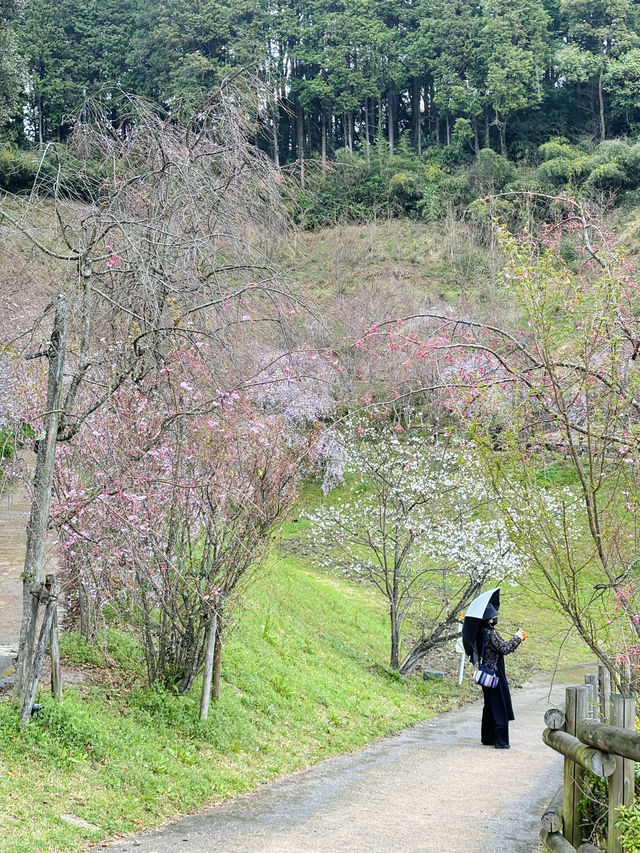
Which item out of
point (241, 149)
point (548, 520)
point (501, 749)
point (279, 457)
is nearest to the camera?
point (548, 520)

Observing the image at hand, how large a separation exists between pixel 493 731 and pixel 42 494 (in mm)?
6076

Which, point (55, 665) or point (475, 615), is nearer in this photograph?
point (55, 665)

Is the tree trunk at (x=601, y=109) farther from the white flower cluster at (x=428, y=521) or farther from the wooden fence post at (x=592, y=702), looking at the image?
the wooden fence post at (x=592, y=702)

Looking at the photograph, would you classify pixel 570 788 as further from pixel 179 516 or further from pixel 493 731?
pixel 493 731

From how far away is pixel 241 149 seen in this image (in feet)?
24.5

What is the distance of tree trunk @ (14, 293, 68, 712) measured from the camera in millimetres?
6238

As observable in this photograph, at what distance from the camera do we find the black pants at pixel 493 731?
31.9 feet

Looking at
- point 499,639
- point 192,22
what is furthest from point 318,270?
point 499,639

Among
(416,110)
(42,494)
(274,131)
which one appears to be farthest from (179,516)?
(416,110)

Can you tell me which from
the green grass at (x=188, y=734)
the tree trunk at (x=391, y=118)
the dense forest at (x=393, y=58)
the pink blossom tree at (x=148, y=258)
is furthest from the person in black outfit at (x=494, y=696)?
the tree trunk at (x=391, y=118)

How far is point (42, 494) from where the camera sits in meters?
6.25

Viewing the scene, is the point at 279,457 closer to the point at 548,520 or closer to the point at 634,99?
the point at 548,520

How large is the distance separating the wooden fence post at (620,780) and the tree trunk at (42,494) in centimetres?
411

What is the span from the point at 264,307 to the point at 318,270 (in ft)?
101
